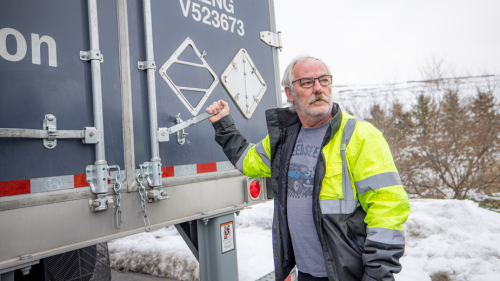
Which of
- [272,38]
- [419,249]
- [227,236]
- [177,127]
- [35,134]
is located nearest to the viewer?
[35,134]

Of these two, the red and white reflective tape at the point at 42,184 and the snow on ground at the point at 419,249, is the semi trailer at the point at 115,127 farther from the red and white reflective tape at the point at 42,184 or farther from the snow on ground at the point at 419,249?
the snow on ground at the point at 419,249

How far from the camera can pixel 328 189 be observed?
155 centimetres

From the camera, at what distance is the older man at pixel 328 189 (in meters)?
1.38

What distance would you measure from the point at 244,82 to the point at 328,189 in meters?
1.46

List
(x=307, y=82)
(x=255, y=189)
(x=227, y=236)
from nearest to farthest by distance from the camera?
(x=307, y=82)
(x=227, y=236)
(x=255, y=189)

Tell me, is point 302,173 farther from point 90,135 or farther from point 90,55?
point 90,55

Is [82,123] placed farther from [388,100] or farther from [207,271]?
[388,100]

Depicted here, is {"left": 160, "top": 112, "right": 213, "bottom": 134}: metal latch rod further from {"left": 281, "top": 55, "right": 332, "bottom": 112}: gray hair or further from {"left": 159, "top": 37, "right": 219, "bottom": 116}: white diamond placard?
{"left": 281, "top": 55, "right": 332, "bottom": 112}: gray hair

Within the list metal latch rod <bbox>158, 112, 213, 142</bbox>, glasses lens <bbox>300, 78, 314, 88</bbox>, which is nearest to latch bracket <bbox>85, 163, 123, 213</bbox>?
metal latch rod <bbox>158, 112, 213, 142</bbox>

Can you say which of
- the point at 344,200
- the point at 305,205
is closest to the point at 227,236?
the point at 305,205

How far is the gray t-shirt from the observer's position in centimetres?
167

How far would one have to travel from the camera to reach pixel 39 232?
150cm

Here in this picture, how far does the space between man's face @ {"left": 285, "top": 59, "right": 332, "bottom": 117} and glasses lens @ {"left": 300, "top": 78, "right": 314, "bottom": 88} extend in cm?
2

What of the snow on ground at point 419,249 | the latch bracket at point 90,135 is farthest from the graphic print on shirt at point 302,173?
the snow on ground at point 419,249
